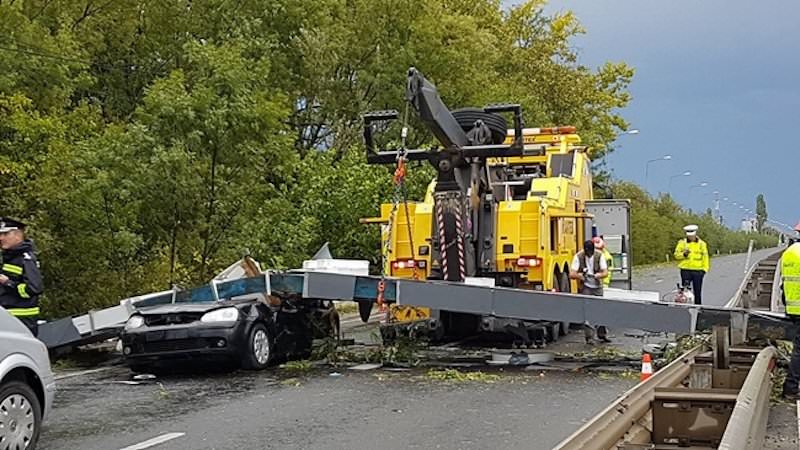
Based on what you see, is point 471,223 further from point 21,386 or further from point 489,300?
point 21,386

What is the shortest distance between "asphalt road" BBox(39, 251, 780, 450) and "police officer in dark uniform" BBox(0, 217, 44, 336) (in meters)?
1.12

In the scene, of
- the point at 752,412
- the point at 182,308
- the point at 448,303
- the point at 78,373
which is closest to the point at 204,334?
the point at 182,308

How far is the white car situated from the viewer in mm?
7402

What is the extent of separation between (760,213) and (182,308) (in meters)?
142

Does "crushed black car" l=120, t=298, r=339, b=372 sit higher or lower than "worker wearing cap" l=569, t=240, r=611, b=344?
lower

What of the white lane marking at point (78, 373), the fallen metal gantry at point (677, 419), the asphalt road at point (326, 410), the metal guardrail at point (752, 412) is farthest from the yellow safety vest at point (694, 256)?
the white lane marking at point (78, 373)

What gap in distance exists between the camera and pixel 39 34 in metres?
18.4

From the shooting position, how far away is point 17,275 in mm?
9641

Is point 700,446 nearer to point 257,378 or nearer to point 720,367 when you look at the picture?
point 720,367

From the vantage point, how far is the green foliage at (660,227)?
211 feet

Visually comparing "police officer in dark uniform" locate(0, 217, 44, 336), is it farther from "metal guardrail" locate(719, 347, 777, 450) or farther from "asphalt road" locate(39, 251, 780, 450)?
"metal guardrail" locate(719, 347, 777, 450)

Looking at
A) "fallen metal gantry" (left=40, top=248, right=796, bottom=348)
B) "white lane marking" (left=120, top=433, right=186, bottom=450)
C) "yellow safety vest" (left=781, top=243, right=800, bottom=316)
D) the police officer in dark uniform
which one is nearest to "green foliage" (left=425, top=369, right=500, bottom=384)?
"fallen metal gantry" (left=40, top=248, right=796, bottom=348)

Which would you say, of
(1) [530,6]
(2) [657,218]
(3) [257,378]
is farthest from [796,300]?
(2) [657,218]

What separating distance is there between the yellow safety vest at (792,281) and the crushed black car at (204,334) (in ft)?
19.9
